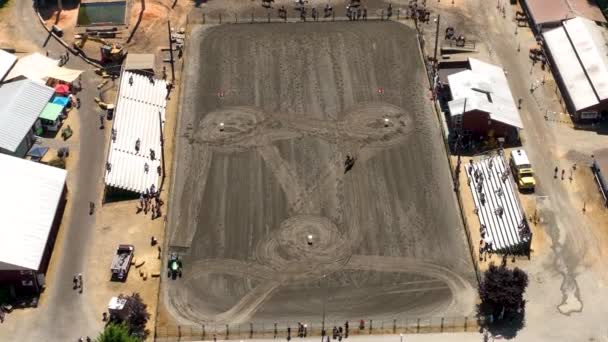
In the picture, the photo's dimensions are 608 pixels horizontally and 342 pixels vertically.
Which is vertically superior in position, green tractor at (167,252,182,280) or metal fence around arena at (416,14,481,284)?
metal fence around arena at (416,14,481,284)

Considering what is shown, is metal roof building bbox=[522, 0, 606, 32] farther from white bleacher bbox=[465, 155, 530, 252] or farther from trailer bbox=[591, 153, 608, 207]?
white bleacher bbox=[465, 155, 530, 252]

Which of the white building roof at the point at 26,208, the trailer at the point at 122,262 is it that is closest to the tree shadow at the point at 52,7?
the white building roof at the point at 26,208

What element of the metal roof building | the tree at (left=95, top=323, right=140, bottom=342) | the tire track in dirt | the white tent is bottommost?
the tree at (left=95, top=323, right=140, bottom=342)

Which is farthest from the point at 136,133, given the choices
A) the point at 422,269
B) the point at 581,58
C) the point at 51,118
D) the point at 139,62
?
the point at 581,58

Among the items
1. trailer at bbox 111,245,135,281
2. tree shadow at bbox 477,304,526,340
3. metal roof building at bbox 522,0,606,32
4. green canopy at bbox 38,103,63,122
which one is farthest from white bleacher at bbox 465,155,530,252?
green canopy at bbox 38,103,63,122

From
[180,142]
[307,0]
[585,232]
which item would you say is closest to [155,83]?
[180,142]

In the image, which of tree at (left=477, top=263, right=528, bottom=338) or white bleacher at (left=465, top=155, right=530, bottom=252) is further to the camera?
white bleacher at (left=465, top=155, right=530, bottom=252)
